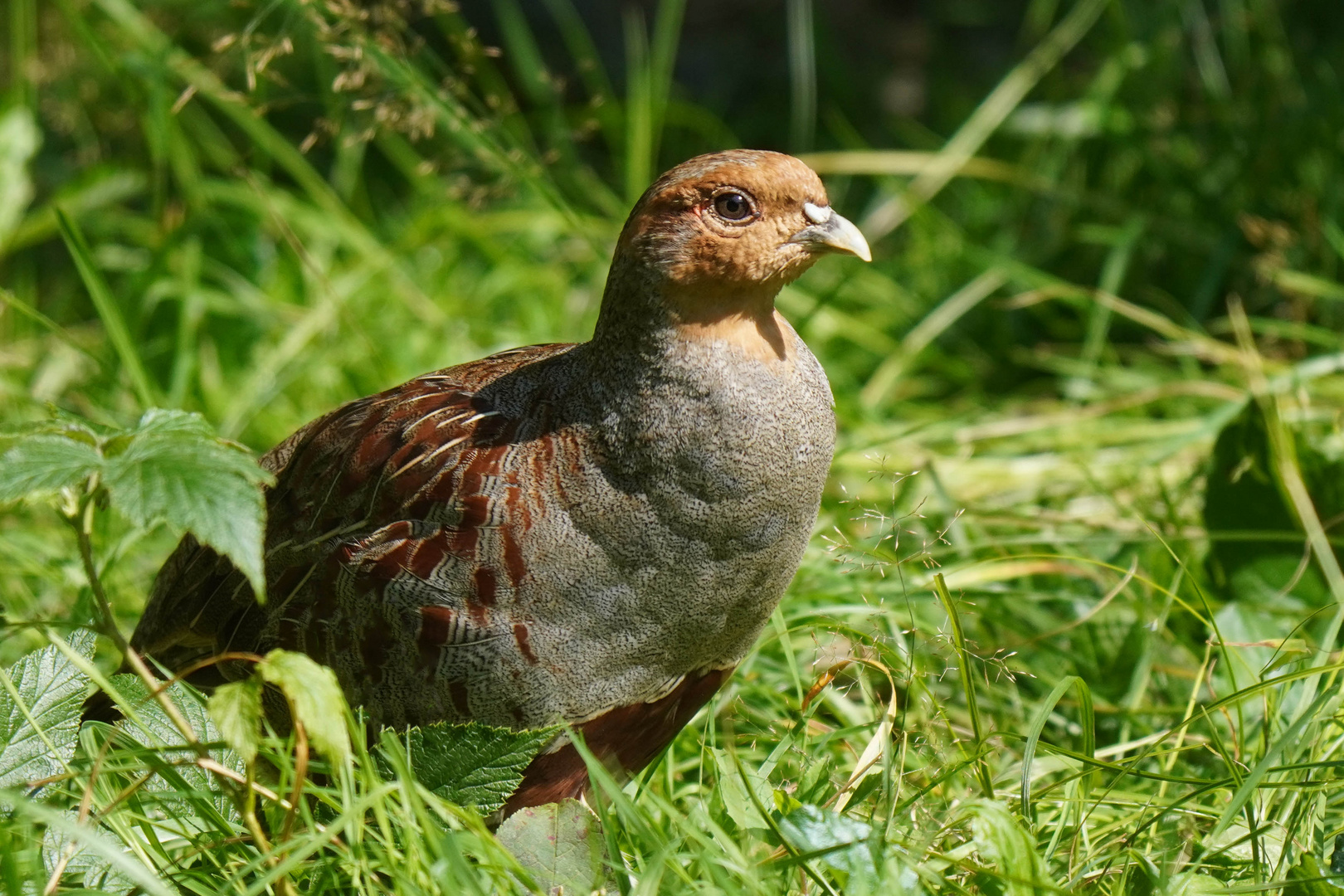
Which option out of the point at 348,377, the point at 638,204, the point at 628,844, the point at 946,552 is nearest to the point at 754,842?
the point at 628,844

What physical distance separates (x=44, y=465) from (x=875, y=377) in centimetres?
306

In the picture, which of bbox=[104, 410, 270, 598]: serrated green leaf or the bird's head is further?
the bird's head

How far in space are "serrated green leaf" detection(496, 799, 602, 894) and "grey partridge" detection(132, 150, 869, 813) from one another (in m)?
0.16

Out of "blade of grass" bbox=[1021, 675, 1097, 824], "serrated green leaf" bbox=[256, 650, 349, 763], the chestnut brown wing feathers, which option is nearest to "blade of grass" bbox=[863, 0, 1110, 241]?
the chestnut brown wing feathers

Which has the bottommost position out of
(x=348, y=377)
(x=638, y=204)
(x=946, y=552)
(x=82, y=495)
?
(x=946, y=552)

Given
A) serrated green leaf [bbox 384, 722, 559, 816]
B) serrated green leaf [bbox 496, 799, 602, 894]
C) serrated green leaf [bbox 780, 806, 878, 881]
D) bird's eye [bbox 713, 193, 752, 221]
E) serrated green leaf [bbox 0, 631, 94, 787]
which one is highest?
bird's eye [bbox 713, 193, 752, 221]

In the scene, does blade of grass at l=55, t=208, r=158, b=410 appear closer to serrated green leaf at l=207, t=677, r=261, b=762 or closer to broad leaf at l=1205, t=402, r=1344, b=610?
serrated green leaf at l=207, t=677, r=261, b=762

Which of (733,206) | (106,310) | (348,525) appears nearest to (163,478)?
(348,525)

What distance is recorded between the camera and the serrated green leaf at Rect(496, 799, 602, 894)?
1.92 m

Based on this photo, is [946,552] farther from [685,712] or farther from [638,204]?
[638,204]

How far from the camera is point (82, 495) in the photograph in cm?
169

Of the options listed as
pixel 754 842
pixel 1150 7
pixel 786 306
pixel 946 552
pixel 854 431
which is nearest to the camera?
pixel 754 842

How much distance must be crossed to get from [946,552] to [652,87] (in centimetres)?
250

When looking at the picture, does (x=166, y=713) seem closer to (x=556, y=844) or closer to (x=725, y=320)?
(x=556, y=844)
